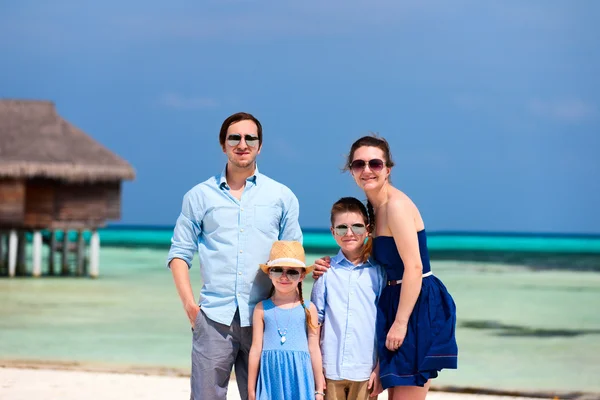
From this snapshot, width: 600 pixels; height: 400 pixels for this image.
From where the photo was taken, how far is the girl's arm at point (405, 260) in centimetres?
354

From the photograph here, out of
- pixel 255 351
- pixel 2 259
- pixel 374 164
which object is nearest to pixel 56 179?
pixel 2 259

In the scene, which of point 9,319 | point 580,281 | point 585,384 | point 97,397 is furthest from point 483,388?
point 580,281

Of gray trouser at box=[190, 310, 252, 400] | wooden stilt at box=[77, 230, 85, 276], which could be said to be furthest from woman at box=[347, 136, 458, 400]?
wooden stilt at box=[77, 230, 85, 276]

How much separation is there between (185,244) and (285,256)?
1.45 ft

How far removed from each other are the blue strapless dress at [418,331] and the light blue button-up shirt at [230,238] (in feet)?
1.60

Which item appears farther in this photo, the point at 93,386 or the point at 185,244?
the point at 93,386

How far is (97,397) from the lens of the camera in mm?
6699

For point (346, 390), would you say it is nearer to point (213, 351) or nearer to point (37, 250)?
point (213, 351)

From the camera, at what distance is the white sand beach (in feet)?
22.0

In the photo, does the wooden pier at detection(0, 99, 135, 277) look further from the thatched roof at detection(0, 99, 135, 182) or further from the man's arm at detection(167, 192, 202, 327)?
the man's arm at detection(167, 192, 202, 327)

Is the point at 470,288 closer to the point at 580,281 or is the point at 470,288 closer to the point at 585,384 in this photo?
the point at 580,281

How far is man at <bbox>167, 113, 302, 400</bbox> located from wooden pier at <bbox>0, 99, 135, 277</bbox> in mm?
16773

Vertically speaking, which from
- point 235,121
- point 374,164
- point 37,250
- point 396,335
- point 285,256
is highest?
point 235,121

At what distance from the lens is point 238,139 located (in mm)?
3746
